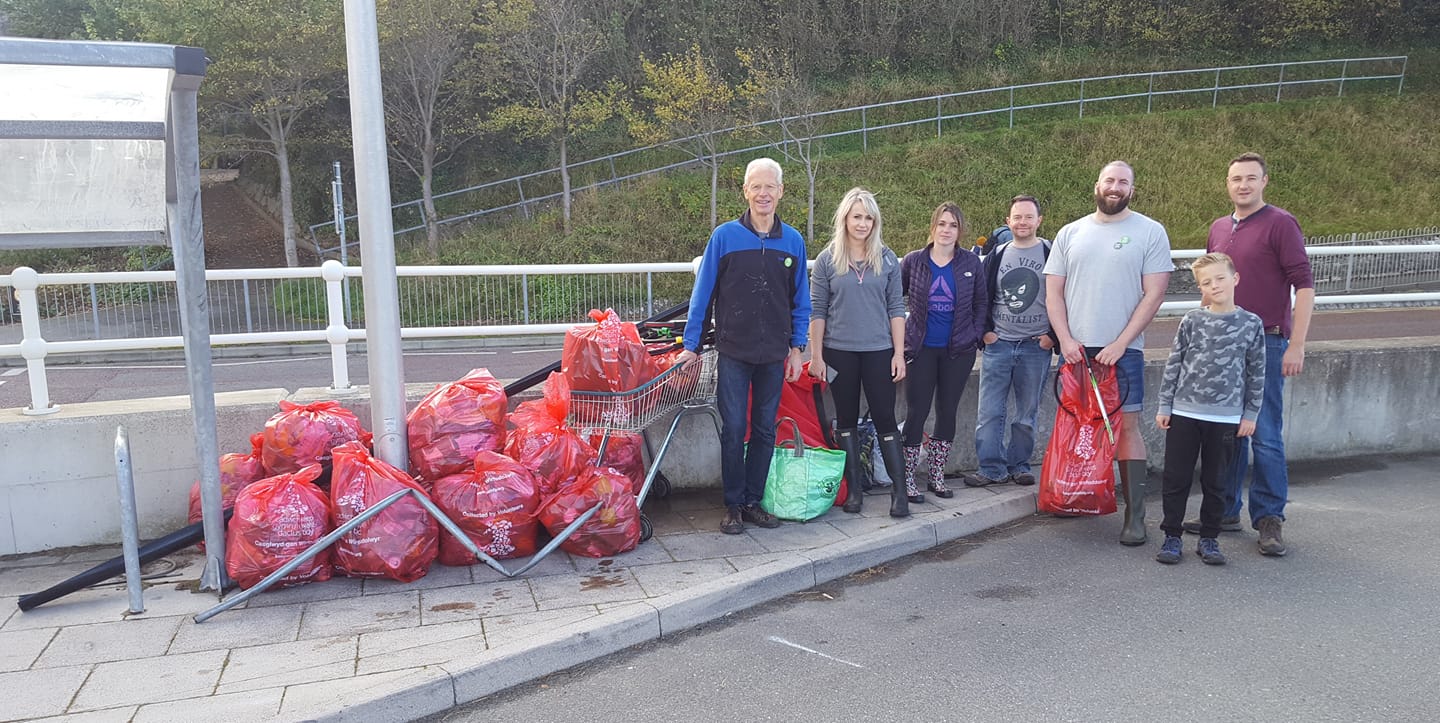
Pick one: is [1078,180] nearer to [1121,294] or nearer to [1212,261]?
[1121,294]

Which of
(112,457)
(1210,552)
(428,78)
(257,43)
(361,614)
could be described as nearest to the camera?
(361,614)

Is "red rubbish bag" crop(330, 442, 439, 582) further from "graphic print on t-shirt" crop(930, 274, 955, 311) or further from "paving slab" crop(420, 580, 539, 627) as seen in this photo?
"graphic print on t-shirt" crop(930, 274, 955, 311)

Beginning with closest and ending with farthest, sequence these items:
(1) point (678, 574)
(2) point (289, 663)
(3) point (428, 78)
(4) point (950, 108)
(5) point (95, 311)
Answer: (2) point (289, 663)
(1) point (678, 574)
(5) point (95, 311)
(3) point (428, 78)
(4) point (950, 108)

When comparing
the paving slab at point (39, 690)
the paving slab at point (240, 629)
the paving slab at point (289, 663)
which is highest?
the paving slab at point (240, 629)

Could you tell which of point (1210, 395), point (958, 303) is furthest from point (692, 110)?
point (1210, 395)

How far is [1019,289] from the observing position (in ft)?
19.5

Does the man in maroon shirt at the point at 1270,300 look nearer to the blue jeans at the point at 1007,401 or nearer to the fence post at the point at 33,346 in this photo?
the blue jeans at the point at 1007,401

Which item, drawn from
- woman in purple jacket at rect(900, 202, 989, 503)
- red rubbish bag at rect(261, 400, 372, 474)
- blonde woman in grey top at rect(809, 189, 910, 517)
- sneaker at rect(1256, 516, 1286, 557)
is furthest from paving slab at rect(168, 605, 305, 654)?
sneaker at rect(1256, 516, 1286, 557)

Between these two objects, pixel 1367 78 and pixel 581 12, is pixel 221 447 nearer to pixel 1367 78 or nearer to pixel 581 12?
pixel 581 12

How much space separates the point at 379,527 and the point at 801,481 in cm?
228

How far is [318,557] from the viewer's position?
471 cm

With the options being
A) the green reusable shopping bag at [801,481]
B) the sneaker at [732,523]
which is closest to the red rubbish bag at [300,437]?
the sneaker at [732,523]

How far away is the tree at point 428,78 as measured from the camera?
23062 millimetres

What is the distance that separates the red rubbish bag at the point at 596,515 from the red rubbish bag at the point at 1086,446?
2.42m
